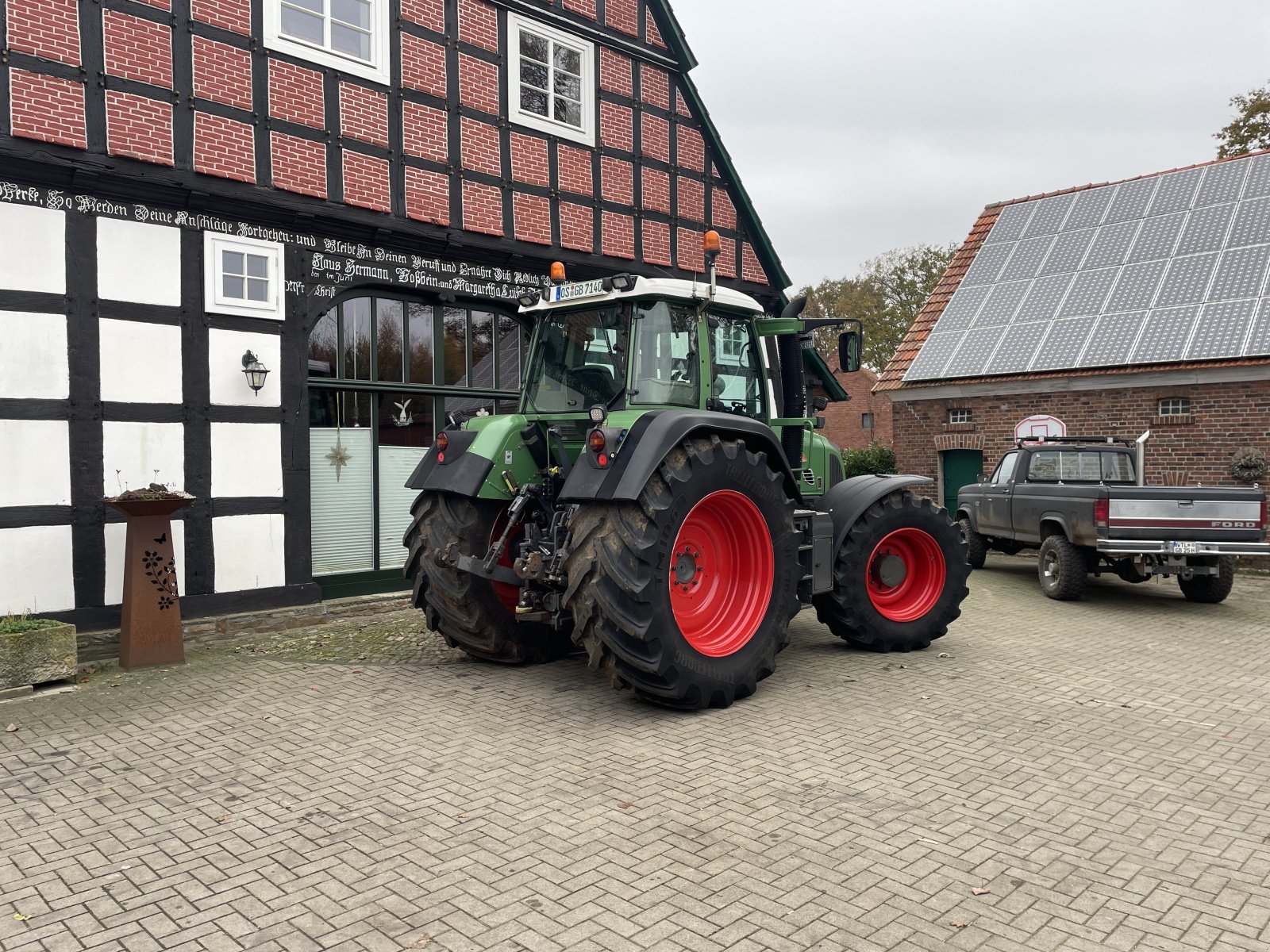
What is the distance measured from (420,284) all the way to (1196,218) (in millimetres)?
13172

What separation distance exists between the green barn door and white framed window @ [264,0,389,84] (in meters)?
11.4

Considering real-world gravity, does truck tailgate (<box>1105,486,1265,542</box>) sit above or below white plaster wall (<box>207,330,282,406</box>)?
below

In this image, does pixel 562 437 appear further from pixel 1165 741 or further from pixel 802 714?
pixel 1165 741

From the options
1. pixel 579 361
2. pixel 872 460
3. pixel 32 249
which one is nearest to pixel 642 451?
pixel 579 361

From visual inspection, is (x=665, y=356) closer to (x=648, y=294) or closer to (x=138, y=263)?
(x=648, y=294)

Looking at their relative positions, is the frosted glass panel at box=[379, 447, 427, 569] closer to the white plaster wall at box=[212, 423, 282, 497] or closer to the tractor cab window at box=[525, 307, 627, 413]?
the white plaster wall at box=[212, 423, 282, 497]

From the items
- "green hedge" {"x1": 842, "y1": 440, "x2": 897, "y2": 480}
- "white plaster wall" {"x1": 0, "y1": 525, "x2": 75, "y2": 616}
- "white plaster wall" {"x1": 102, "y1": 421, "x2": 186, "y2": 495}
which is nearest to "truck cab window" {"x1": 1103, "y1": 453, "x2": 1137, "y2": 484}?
"green hedge" {"x1": 842, "y1": 440, "x2": 897, "y2": 480}

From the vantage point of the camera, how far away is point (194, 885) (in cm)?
317

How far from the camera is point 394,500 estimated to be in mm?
9555

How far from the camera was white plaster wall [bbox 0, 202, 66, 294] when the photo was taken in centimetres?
683

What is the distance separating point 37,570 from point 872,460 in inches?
614

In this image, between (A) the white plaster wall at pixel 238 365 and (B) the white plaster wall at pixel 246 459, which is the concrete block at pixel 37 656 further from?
(A) the white plaster wall at pixel 238 365

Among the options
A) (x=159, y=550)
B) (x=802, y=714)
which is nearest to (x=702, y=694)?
(x=802, y=714)

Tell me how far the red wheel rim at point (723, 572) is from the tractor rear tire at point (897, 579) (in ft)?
3.56
